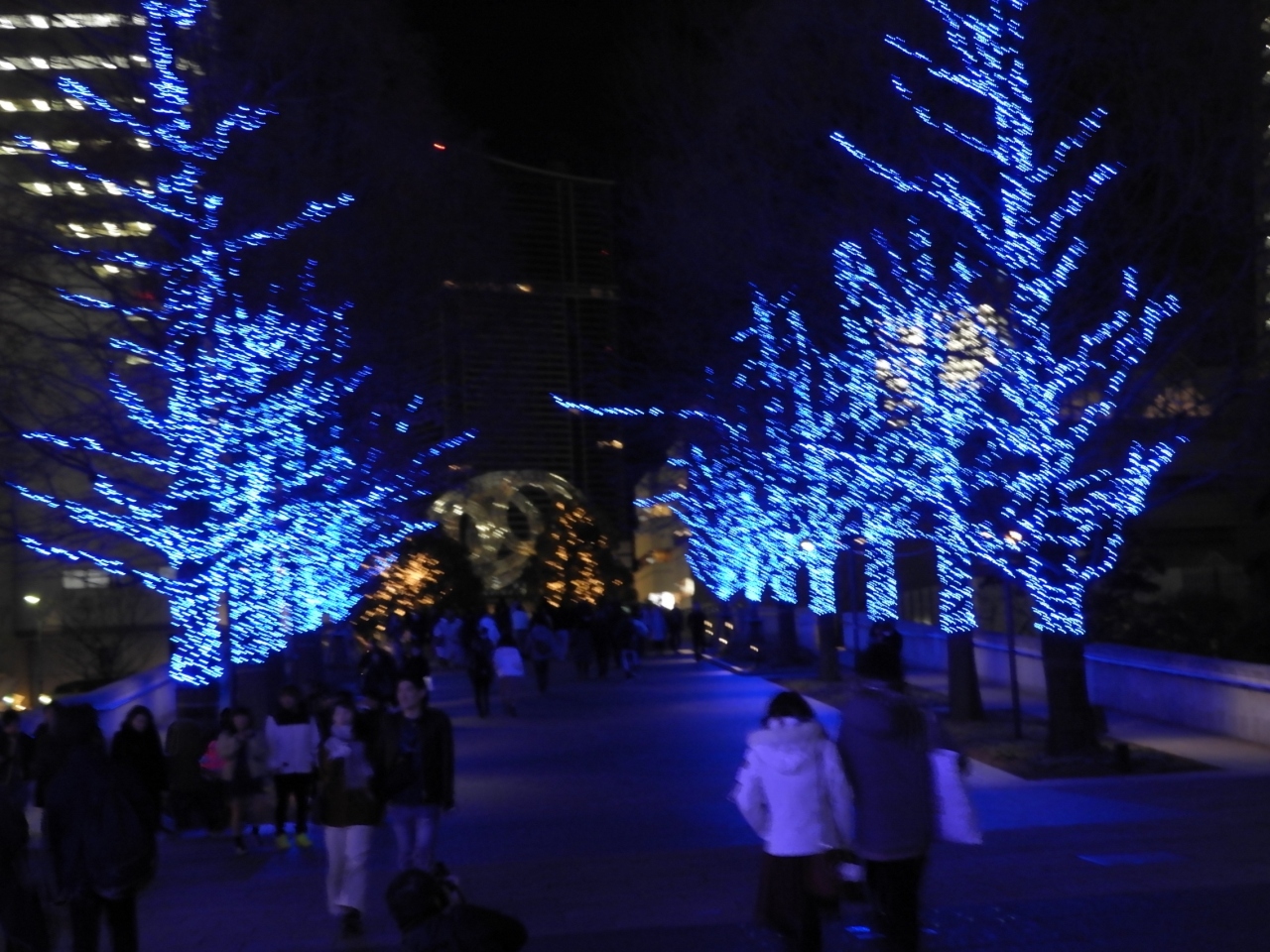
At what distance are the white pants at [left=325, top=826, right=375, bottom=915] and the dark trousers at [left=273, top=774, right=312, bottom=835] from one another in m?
4.60

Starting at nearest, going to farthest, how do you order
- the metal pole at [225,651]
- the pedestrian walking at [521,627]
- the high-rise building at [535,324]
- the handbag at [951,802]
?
1. the handbag at [951,802]
2. the metal pole at [225,651]
3. the high-rise building at [535,324]
4. the pedestrian walking at [521,627]

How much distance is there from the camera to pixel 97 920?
827 cm

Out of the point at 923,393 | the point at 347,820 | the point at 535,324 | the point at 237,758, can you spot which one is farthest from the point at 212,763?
the point at 535,324

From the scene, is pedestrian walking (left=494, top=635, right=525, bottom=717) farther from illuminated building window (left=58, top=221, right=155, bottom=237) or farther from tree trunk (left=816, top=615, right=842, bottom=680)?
illuminated building window (left=58, top=221, right=155, bottom=237)

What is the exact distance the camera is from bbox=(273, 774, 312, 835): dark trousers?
15047 millimetres

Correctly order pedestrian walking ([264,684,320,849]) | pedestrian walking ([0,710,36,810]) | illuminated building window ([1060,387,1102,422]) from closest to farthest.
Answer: pedestrian walking ([0,710,36,810])
pedestrian walking ([264,684,320,849])
illuminated building window ([1060,387,1102,422])

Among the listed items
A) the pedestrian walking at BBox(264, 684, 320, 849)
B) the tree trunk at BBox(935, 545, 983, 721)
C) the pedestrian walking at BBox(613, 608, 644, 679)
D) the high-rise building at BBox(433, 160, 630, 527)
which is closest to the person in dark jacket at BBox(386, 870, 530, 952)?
the pedestrian walking at BBox(264, 684, 320, 849)

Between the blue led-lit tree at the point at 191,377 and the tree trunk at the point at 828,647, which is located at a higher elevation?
the blue led-lit tree at the point at 191,377

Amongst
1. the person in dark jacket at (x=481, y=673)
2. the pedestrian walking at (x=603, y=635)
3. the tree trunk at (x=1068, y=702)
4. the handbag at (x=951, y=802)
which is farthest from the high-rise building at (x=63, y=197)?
the pedestrian walking at (x=603, y=635)

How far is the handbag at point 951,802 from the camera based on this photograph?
7.74m

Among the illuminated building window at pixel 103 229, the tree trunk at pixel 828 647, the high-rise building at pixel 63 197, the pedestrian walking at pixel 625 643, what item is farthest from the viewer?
the pedestrian walking at pixel 625 643

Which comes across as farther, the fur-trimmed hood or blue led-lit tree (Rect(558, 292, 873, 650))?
blue led-lit tree (Rect(558, 292, 873, 650))

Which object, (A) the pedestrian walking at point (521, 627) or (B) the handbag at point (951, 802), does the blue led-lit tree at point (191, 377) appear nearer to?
(B) the handbag at point (951, 802)

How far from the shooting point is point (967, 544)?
772 inches
